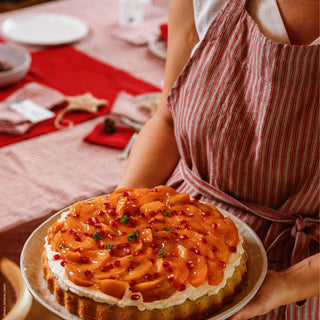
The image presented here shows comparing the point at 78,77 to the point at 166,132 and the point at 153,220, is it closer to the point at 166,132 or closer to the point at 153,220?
the point at 166,132

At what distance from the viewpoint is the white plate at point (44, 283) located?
0.89 metres

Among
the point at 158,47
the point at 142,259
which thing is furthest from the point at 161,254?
the point at 158,47

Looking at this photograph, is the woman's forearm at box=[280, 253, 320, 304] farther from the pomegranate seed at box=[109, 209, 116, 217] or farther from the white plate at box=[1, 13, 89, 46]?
the white plate at box=[1, 13, 89, 46]

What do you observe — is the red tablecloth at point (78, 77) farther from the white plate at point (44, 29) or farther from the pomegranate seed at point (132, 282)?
the pomegranate seed at point (132, 282)

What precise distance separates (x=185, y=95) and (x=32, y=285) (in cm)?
57

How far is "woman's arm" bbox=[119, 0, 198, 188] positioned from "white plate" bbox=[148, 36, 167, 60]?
44.3 inches

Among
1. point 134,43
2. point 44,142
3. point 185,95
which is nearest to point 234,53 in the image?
point 185,95

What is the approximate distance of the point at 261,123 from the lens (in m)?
1.08

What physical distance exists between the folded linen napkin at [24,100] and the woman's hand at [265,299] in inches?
45.5

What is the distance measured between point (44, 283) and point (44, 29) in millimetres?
1964

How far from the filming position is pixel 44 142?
5.94ft

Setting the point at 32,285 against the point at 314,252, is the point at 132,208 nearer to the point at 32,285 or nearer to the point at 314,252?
the point at 32,285

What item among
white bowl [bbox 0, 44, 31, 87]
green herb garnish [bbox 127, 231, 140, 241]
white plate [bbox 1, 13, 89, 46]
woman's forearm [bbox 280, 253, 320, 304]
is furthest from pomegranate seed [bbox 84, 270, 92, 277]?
white plate [bbox 1, 13, 89, 46]

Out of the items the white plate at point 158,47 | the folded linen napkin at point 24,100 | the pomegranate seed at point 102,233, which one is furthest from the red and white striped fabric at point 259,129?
the white plate at point 158,47
